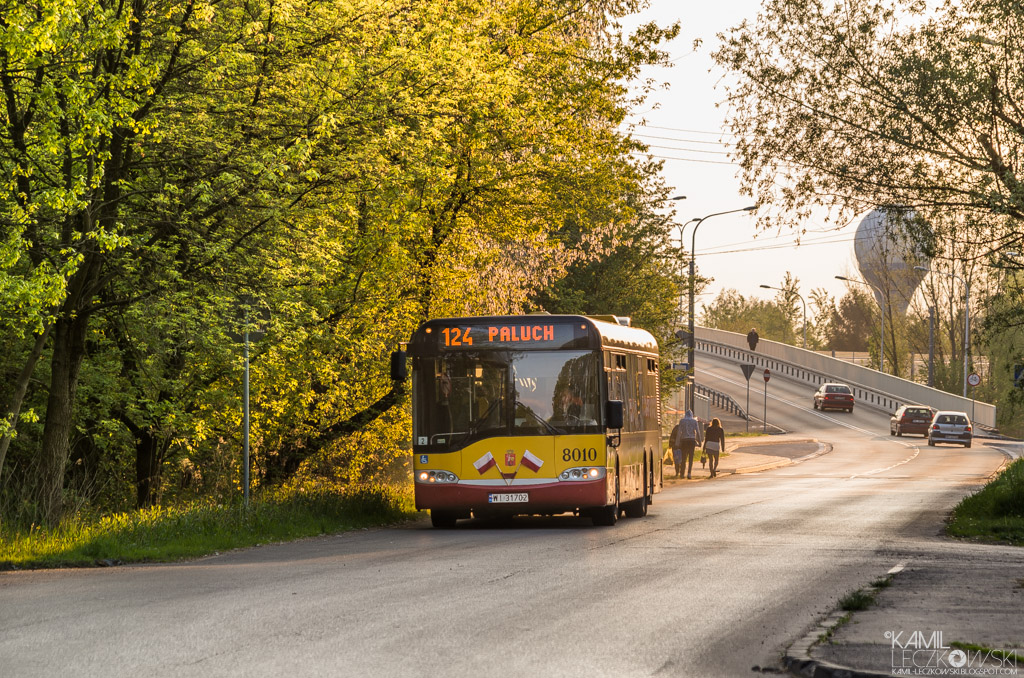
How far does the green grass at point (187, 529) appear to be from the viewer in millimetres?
14844

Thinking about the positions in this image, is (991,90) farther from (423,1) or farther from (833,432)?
(833,432)

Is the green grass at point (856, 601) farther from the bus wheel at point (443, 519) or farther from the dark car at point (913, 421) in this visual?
the dark car at point (913, 421)

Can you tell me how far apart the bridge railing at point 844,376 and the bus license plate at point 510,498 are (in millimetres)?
56830

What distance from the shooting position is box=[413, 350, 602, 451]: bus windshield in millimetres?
19422

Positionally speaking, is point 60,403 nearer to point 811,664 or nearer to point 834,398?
point 811,664

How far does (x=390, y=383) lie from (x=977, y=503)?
1015 cm

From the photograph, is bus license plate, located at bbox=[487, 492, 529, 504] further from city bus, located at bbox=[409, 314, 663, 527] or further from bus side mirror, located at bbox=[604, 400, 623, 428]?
bus side mirror, located at bbox=[604, 400, 623, 428]

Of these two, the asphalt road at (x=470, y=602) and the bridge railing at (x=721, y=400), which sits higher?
the bridge railing at (x=721, y=400)

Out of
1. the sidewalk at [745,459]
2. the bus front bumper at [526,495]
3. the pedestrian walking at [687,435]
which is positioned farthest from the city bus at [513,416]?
the pedestrian walking at [687,435]

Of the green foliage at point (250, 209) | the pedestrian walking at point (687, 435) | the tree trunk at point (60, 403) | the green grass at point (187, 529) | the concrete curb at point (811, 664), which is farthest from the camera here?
the pedestrian walking at point (687, 435)

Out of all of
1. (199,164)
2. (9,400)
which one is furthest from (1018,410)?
(9,400)

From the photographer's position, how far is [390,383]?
24.0 meters

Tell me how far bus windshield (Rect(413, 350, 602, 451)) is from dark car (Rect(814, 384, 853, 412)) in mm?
58752

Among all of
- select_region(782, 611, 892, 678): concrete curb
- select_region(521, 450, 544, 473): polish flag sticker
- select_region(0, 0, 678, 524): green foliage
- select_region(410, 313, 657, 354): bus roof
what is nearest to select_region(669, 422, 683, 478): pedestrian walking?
select_region(0, 0, 678, 524): green foliage
